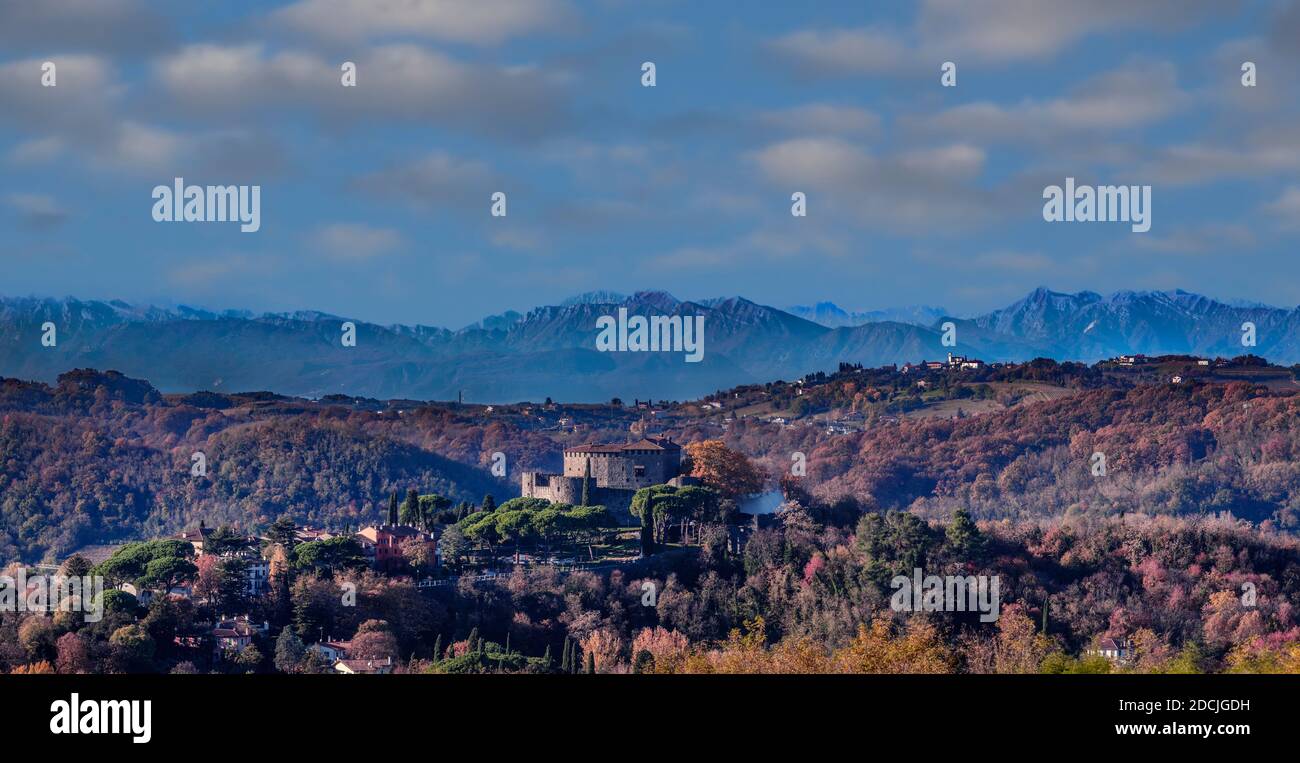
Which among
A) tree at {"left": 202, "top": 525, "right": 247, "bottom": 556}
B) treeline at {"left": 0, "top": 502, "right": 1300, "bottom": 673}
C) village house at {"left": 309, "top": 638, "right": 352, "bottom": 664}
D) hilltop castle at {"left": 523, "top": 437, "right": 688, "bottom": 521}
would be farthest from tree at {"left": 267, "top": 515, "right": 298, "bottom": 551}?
village house at {"left": 309, "top": 638, "right": 352, "bottom": 664}

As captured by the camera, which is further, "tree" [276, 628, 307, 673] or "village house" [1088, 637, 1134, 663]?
"village house" [1088, 637, 1134, 663]

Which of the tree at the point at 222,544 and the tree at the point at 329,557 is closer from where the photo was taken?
the tree at the point at 329,557

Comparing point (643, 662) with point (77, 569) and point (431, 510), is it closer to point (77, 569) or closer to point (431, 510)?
point (431, 510)

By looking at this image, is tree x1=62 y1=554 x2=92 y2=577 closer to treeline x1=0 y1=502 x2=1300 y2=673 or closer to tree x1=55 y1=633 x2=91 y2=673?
treeline x1=0 y1=502 x2=1300 y2=673

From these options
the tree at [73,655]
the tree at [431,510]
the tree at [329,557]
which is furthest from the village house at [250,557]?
the tree at [73,655]

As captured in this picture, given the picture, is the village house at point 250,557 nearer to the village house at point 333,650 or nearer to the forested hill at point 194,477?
the village house at point 333,650
